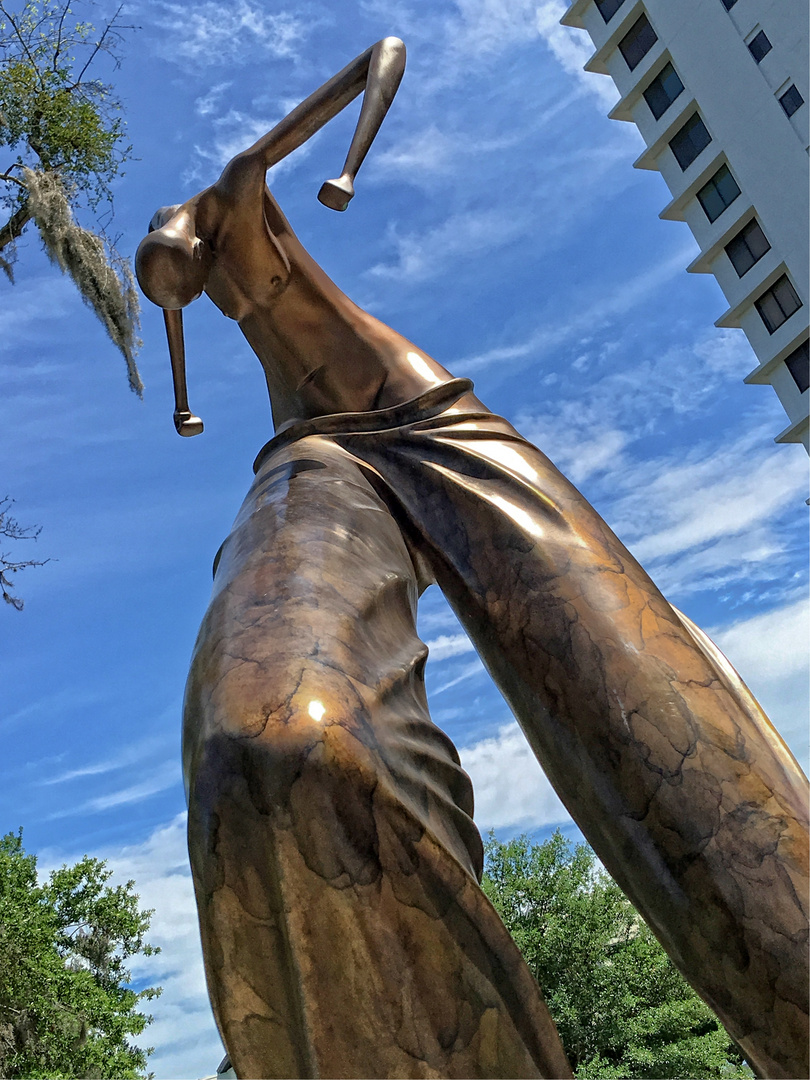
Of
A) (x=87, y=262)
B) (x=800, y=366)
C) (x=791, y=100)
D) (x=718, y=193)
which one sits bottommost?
(x=87, y=262)

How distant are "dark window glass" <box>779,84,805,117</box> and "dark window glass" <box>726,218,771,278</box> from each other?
111 inches

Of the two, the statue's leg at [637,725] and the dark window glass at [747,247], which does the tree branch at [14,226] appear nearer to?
the statue's leg at [637,725]

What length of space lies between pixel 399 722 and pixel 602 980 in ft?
62.7

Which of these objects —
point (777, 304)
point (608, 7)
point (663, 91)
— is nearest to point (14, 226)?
point (777, 304)

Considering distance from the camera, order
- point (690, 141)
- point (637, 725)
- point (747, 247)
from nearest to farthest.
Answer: point (637, 725) < point (747, 247) < point (690, 141)

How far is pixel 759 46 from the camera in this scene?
27.6 meters

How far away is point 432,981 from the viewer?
103 inches

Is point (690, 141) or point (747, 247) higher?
point (690, 141)

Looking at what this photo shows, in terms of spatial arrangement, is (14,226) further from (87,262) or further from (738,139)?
(738,139)

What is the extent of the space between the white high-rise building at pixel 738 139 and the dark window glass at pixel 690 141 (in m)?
0.04

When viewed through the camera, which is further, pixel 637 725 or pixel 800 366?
pixel 800 366

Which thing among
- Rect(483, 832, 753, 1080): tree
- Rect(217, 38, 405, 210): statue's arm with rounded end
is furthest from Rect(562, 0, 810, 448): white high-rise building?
Rect(217, 38, 405, 210): statue's arm with rounded end

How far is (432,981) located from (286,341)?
2.84 metres

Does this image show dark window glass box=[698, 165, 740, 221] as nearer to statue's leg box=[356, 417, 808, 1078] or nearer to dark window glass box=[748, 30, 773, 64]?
dark window glass box=[748, 30, 773, 64]
